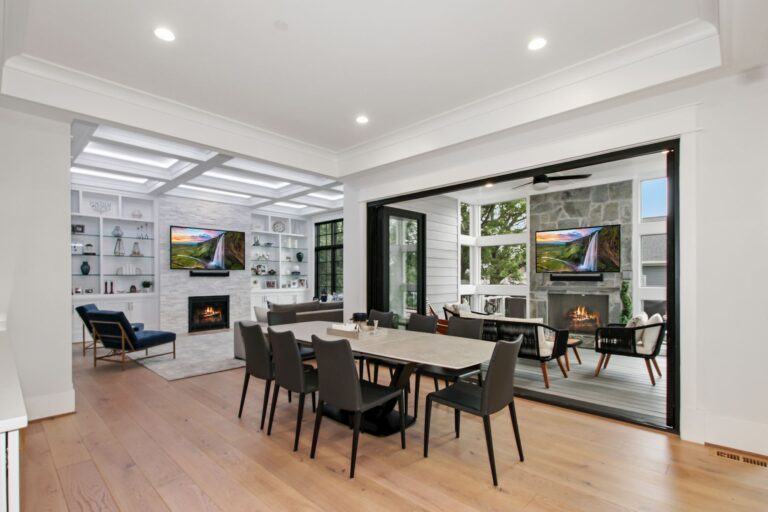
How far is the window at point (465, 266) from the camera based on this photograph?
27.3 ft

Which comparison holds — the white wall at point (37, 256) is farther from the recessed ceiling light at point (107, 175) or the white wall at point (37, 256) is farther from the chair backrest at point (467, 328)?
the chair backrest at point (467, 328)

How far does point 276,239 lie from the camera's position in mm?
10258

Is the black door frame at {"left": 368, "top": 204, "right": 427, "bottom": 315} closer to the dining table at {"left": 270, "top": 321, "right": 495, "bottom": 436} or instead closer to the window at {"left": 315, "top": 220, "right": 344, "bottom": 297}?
the dining table at {"left": 270, "top": 321, "right": 495, "bottom": 436}

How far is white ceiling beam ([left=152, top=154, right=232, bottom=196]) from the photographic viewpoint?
5270 mm

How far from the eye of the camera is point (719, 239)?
9.42ft

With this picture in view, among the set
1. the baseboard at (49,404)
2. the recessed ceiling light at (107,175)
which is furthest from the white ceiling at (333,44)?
the recessed ceiling light at (107,175)

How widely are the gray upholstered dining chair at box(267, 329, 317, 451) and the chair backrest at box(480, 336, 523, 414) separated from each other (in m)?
1.28

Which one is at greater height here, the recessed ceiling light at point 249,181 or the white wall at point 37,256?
the recessed ceiling light at point 249,181

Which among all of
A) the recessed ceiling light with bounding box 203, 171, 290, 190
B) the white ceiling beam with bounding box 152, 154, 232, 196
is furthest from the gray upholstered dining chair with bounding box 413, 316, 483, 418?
the recessed ceiling light with bounding box 203, 171, 290, 190

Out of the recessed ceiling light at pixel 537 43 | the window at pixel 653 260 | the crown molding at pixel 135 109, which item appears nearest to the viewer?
the recessed ceiling light at pixel 537 43

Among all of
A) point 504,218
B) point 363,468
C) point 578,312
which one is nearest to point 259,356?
point 363,468

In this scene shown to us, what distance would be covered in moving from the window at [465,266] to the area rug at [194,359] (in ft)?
15.4

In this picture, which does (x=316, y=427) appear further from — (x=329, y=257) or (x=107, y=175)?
(x=329, y=257)

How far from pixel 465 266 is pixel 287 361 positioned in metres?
5.96
